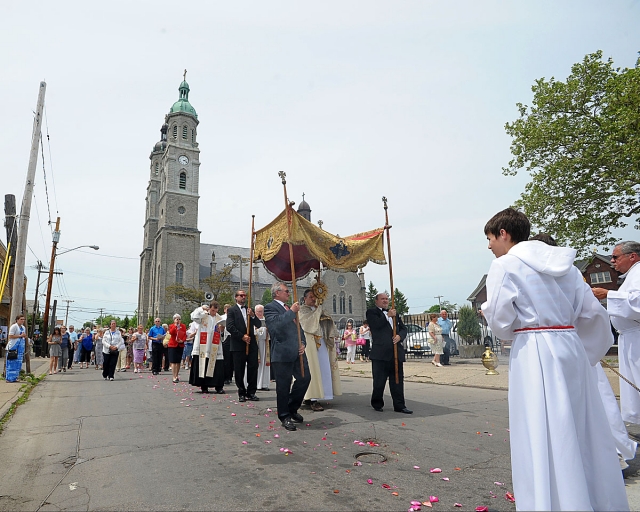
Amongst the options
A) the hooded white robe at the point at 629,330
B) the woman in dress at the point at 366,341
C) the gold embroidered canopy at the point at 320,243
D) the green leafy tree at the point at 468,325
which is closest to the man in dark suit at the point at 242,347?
the gold embroidered canopy at the point at 320,243

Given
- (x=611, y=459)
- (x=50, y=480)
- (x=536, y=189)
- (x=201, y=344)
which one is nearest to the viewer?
(x=611, y=459)

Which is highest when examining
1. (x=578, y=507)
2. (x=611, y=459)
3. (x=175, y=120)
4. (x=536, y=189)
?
(x=175, y=120)

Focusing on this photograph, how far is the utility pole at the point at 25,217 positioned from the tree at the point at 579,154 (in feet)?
63.0

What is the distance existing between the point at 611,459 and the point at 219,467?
10.4ft

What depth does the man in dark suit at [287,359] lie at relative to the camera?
19.6 feet

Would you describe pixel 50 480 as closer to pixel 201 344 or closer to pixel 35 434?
pixel 35 434

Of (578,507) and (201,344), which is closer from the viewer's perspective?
(578,507)

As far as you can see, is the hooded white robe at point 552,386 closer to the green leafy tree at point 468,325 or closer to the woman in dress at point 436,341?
the woman in dress at point 436,341

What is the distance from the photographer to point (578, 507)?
222cm

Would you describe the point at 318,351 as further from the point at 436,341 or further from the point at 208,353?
the point at 436,341

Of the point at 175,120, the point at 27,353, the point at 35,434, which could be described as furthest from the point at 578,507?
the point at 175,120

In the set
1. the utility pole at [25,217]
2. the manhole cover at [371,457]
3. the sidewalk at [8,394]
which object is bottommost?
the manhole cover at [371,457]

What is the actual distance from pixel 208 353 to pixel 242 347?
167cm

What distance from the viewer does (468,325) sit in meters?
17.5
